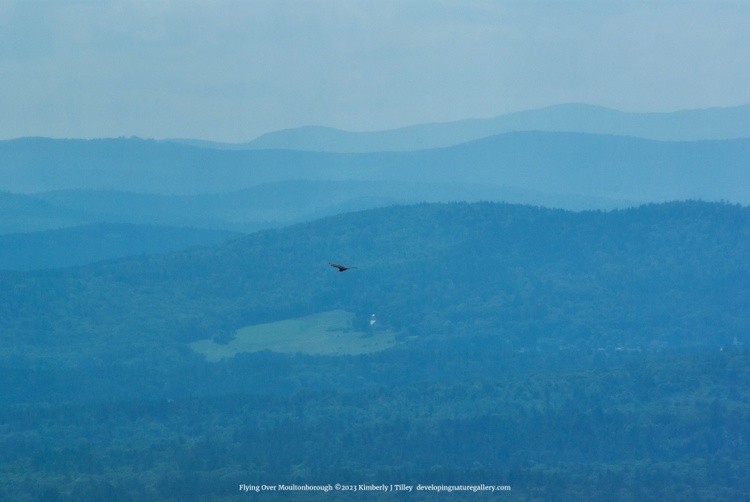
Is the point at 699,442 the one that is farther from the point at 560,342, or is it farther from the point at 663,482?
the point at 560,342

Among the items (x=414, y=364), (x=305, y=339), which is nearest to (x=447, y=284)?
(x=305, y=339)

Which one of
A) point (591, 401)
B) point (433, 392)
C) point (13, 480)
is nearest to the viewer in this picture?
point (13, 480)

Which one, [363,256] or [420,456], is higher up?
[363,256]

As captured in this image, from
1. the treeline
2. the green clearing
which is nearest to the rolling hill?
the green clearing

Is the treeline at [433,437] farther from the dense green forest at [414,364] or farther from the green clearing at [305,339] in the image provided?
the green clearing at [305,339]

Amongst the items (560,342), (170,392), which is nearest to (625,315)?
(560,342)

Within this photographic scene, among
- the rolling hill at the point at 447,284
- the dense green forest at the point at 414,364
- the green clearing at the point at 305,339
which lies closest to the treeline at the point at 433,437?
the dense green forest at the point at 414,364

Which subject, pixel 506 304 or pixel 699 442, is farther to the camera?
pixel 506 304

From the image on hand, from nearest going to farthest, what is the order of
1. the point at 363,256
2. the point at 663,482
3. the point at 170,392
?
the point at 663,482 → the point at 170,392 → the point at 363,256
